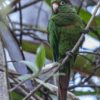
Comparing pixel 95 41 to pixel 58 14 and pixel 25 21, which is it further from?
pixel 25 21

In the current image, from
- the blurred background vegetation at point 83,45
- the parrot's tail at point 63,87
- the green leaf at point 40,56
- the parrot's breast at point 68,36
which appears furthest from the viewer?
the blurred background vegetation at point 83,45

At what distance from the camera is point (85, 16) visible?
6.23ft

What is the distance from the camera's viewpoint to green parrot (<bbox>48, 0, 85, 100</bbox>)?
1.21 m

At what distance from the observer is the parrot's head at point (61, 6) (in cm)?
129

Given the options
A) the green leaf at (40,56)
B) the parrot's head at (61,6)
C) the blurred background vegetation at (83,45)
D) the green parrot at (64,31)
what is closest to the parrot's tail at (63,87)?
the green parrot at (64,31)

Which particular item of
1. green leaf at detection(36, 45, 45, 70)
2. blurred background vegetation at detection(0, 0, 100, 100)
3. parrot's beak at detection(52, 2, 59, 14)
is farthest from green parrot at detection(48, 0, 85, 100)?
green leaf at detection(36, 45, 45, 70)

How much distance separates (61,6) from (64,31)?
0.22m

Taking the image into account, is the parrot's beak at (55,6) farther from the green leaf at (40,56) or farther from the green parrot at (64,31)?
the green leaf at (40,56)

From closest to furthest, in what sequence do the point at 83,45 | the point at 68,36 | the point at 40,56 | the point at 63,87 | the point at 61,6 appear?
1. the point at 40,56
2. the point at 63,87
3. the point at 68,36
4. the point at 61,6
5. the point at 83,45

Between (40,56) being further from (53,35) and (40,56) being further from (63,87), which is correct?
(53,35)

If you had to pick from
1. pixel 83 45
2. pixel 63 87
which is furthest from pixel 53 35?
pixel 83 45

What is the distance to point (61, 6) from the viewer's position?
131cm

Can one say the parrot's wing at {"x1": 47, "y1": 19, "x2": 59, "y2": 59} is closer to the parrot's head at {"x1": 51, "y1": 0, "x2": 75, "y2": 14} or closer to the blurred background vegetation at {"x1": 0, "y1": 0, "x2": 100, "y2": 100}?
the parrot's head at {"x1": 51, "y1": 0, "x2": 75, "y2": 14}

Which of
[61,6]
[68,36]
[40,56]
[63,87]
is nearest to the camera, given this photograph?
[40,56]
